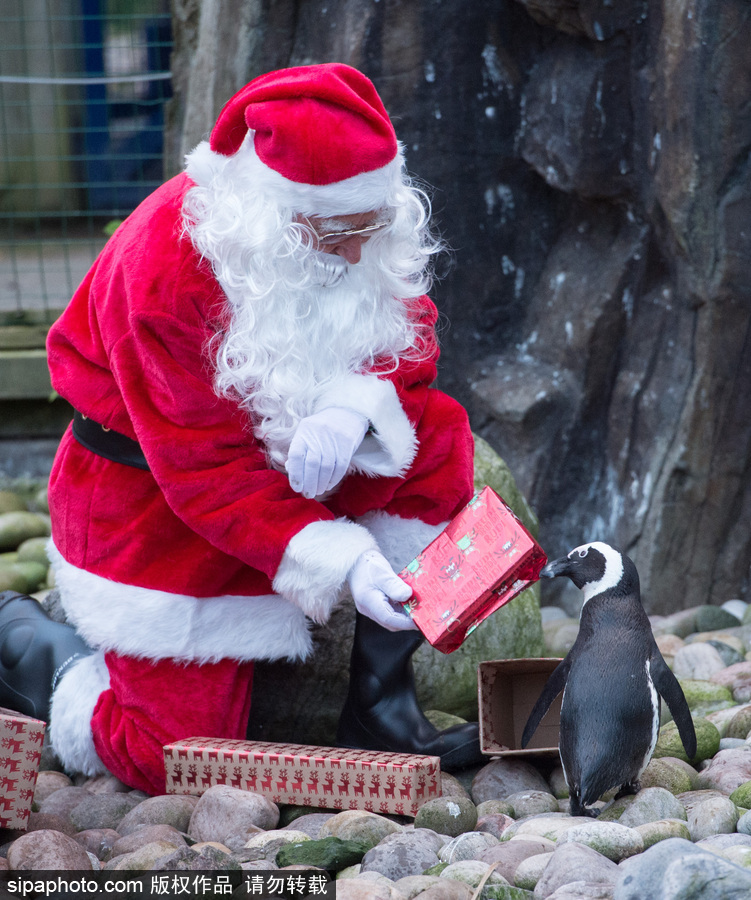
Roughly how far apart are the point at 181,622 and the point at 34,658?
1.23 ft

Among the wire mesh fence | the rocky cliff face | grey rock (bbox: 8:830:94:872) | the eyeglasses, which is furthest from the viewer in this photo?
the wire mesh fence

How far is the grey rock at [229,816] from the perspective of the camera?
5.69 feet

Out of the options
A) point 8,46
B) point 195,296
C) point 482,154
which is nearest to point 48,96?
point 8,46

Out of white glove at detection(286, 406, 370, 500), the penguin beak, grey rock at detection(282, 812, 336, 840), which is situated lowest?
grey rock at detection(282, 812, 336, 840)

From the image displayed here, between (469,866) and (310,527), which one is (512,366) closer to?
(310,527)

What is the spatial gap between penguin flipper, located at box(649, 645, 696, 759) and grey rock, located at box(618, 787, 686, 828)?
0.14 m

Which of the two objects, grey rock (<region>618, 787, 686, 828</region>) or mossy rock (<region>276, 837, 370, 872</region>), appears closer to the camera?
mossy rock (<region>276, 837, 370, 872</region>)

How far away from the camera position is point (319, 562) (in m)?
1.79

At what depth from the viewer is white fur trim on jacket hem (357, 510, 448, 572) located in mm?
2027

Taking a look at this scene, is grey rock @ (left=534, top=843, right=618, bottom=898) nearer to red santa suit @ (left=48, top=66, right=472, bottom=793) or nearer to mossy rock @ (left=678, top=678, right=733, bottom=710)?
red santa suit @ (left=48, top=66, right=472, bottom=793)

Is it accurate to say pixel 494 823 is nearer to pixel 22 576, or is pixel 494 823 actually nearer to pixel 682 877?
pixel 682 877

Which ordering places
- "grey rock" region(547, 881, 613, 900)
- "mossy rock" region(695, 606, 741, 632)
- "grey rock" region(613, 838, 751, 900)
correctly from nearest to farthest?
1. "grey rock" region(613, 838, 751, 900)
2. "grey rock" region(547, 881, 613, 900)
3. "mossy rock" region(695, 606, 741, 632)

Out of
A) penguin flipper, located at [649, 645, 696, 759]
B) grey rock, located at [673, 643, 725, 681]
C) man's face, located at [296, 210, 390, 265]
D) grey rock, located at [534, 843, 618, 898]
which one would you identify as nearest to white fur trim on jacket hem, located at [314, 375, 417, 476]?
man's face, located at [296, 210, 390, 265]

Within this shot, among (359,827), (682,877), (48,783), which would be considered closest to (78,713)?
(48,783)
